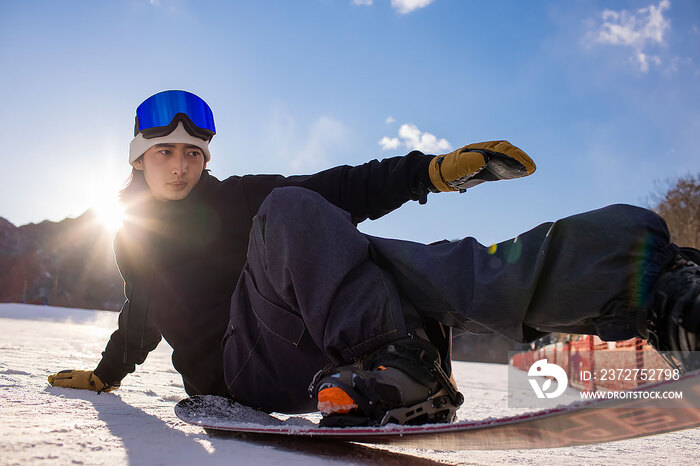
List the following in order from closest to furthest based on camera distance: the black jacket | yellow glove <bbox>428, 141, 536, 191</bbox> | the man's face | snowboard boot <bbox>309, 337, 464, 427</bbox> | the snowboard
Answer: the snowboard → snowboard boot <bbox>309, 337, 464, 427</bbox> → yellow glove <bbox>428, 141, 536, 191</bbox> → the black jacket → the man's face

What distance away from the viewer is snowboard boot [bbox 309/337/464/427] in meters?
0.90

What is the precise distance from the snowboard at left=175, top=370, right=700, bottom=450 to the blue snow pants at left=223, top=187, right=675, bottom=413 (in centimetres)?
18

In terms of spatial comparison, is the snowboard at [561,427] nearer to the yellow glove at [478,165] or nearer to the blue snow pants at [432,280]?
the blue snow pants at [432,280]

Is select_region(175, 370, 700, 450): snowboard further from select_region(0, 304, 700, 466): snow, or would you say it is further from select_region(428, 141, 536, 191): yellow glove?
select_region(428, 141, 536, 191): yellow glove

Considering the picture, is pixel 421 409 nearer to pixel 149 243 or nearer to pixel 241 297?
pixel 241 297

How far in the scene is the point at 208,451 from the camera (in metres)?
0.85

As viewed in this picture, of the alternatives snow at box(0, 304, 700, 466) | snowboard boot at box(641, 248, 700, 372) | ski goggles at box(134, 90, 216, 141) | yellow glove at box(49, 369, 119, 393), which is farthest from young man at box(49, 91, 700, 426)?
yellow glove at box(49, 369, 119, 393)

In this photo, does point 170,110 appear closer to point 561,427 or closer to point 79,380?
point 79,380

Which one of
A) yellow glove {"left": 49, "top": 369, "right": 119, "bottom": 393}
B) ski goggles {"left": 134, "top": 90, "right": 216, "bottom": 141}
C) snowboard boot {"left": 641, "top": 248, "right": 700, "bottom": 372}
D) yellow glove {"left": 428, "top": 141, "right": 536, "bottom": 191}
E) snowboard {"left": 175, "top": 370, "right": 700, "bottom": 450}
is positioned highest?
ski goggles {"left": 134, "top": 90, "right": 216, "bottom": 141}

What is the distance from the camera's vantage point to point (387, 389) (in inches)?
35.4

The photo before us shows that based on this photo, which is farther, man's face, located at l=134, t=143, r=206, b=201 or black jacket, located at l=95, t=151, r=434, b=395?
man's face, located at l=134, t=143, r=206, b=201

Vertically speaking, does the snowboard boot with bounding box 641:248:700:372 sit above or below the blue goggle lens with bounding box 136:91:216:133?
below

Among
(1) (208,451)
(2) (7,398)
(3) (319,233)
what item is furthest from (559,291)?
(2) (7,398)

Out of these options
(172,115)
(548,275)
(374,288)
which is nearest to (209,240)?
(172,115)
